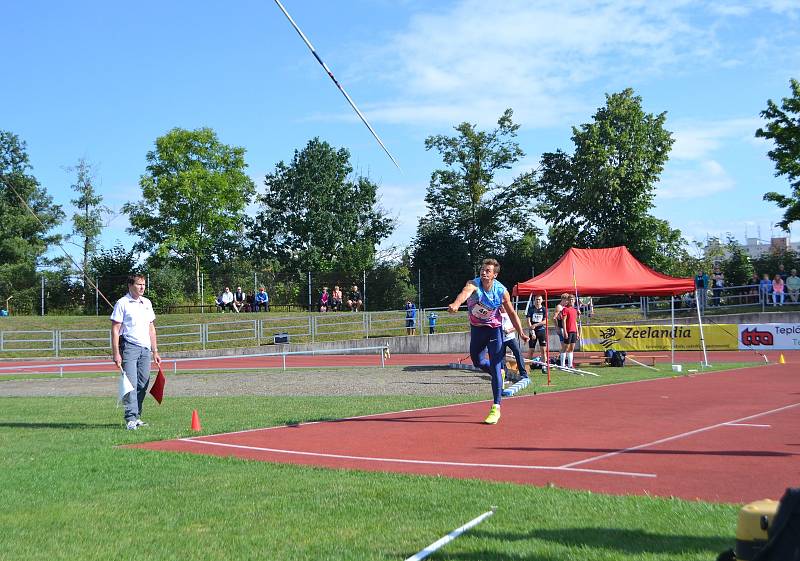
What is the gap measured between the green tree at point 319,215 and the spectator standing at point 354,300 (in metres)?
17.7

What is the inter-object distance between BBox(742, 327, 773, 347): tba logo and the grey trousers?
2620cm

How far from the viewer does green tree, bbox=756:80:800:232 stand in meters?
41.9

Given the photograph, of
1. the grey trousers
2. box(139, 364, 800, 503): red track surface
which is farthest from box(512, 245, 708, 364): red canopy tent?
the grey trousers

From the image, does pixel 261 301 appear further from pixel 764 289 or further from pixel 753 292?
pixel 753 292

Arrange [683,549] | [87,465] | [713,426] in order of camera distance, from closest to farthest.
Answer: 1. [683,549]
2. [87,465]
3. [713,426]

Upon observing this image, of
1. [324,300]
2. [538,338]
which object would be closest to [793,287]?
[538,338]

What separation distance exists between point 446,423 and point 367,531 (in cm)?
541

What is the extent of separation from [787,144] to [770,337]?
53.7 feet

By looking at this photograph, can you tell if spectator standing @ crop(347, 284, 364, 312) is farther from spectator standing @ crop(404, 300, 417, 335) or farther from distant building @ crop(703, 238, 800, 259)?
distant building @ crop(703, 238, 800, 259)

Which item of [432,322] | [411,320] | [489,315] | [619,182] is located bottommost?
[432,322]

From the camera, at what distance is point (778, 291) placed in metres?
36.4

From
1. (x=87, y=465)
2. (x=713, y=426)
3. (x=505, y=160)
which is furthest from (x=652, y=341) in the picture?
(x=505, y=160)

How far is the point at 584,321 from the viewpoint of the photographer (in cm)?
3906

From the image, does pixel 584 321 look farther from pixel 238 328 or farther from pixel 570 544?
pixel 570 544
